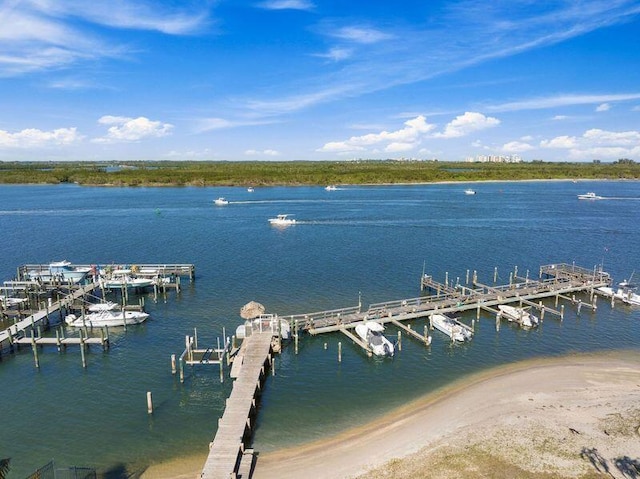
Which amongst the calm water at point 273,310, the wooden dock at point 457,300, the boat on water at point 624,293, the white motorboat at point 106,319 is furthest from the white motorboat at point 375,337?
the boat on water at point 624,293

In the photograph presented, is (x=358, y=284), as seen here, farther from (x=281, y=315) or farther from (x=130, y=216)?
(x=130, y=216)

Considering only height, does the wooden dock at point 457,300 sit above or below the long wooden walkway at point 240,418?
above

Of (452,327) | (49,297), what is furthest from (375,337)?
(49,297)

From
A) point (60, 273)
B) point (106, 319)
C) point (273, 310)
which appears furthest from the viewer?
point (60, 273)

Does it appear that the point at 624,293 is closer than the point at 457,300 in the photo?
No

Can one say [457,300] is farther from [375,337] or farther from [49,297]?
[49,297]

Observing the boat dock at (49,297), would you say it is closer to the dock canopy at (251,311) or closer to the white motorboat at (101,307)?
the white motorboat at (101,307)

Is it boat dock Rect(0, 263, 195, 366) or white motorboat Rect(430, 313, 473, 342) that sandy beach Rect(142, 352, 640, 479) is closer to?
white motorboat Rect(430, 313, 473, 342)

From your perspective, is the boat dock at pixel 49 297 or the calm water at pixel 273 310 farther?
the boat dock at pixel 49 297
